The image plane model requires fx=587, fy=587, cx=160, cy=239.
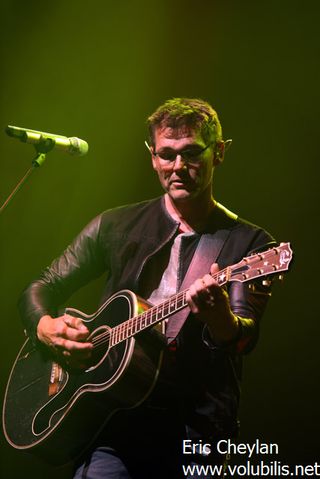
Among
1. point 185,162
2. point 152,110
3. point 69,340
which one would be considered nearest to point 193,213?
point 185,162

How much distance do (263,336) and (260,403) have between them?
11.7 inches

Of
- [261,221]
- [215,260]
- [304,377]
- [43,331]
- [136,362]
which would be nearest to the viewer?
[136,362]

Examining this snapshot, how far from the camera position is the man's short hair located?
7.55ft

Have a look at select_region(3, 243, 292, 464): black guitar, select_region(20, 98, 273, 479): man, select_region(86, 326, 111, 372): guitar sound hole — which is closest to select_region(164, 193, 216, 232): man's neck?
select_region(20, 98, 273, 479): man

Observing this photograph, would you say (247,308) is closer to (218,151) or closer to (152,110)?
(218,151)

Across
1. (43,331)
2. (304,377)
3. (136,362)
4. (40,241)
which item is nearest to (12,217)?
(40,241)

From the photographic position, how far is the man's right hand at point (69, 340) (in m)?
2.23

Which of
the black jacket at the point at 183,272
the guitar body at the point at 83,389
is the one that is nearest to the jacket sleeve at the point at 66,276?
the black jacket at the point at 183,272

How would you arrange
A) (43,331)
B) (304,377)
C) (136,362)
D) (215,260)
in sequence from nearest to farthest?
(136,362), (215,260), (43,331), (304,377)

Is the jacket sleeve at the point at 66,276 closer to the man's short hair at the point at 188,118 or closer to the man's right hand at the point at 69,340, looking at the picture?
the man's right hand at the point at 69,340

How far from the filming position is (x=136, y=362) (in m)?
2.03

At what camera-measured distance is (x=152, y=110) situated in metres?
3.16

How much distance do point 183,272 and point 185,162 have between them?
42cm

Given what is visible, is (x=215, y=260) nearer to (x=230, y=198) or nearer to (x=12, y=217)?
(x=230, y=198)
